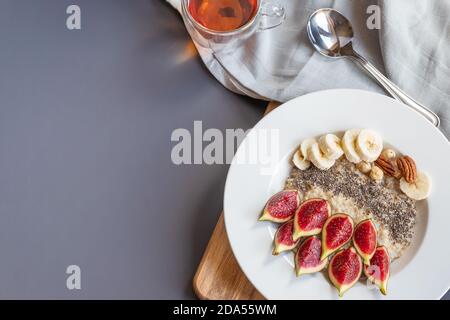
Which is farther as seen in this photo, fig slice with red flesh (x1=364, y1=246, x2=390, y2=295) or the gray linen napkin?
the gray linen napkin

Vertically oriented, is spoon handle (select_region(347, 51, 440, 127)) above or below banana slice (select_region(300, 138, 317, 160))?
above

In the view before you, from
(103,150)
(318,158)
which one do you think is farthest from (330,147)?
(103,150)

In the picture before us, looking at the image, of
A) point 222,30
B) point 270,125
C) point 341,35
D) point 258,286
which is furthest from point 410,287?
point 222,30

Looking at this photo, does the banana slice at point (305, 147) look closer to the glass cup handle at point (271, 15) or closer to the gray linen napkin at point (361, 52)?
the gray linen napkin at point (361, 52)

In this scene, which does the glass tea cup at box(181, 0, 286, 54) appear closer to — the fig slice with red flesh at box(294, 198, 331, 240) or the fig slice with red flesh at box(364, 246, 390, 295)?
the fig slice with red flesh at box(294, 198, 331, 240)

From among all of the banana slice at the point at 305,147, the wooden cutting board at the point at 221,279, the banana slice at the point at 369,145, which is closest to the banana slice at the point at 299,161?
the banana slice at the point at 305,147

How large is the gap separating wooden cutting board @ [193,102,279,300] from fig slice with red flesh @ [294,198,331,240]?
0.16 m

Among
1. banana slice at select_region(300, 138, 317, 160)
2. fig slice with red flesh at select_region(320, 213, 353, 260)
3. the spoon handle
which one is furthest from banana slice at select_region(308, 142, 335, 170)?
the spoon handle

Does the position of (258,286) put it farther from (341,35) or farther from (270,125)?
(341,35)

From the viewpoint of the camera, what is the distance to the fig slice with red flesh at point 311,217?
3.86 ft

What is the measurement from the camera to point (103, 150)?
4.39 feet

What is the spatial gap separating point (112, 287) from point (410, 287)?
621 mm

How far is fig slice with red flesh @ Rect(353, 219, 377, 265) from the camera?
1.18 m

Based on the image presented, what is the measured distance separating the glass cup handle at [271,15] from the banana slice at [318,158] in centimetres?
29
